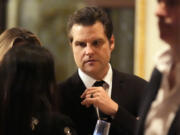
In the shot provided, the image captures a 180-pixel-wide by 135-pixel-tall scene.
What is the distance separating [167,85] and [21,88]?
0.52 metres

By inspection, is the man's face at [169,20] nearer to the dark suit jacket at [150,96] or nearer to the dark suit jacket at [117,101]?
the dark suit jacket at [150,96]

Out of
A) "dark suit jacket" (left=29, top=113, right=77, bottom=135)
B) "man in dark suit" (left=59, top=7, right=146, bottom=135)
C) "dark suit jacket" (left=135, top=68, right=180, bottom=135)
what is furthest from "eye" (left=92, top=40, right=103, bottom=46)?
"dark suit jacket" (left=135, top=68, right=180, bottom=135)

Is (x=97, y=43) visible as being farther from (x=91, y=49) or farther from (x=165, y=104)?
(x=165, y=104)

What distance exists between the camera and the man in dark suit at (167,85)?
1.05 m

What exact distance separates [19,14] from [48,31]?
0.44 meters

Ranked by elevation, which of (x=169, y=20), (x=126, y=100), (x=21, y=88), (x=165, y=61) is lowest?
(x=126, y=100)

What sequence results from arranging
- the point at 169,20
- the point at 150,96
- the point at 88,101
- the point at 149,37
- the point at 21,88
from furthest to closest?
the point at 149,37 < the point at 88,101 < the point at 21,88 < the point at 150,96 < the point at 169,20

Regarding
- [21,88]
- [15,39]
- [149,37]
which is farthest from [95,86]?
[149,37]

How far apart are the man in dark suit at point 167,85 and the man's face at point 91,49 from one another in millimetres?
686

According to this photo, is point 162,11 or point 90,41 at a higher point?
point 162,11

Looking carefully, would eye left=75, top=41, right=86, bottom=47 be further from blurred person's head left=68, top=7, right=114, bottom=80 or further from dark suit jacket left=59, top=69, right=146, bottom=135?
dark suit jacket left=59, top=69, right=146, bottom=135

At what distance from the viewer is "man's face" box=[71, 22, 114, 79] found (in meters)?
1.83

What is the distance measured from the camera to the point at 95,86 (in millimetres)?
1870

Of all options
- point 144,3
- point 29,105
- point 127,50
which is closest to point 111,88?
point 29,105
